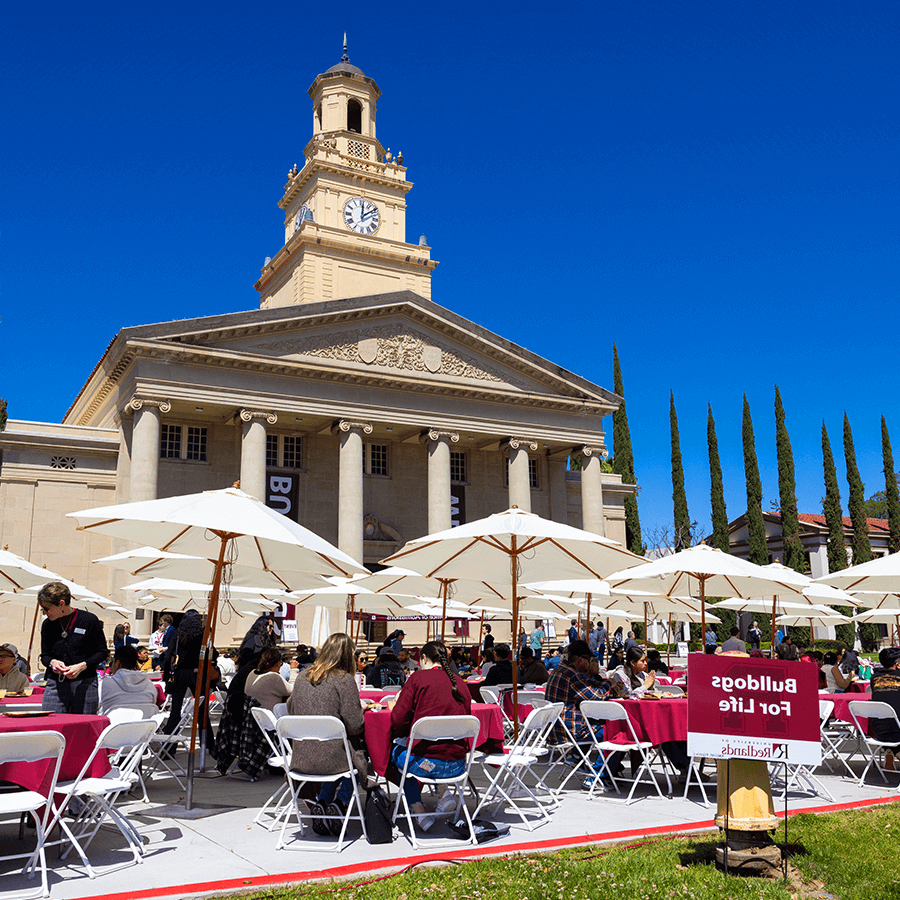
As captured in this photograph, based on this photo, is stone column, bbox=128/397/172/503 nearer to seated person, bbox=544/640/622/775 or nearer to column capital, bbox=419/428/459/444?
column capital, bbox=419/428/459/444

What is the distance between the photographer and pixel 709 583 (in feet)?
49.5

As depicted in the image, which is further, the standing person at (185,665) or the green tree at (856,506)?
the green tree at (856,506)

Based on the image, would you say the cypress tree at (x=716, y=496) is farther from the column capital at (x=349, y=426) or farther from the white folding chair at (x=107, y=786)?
the white folding chair at (x=107, y=786)

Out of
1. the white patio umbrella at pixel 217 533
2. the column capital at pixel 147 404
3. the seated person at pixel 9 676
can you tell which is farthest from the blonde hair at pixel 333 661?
the column capital at pixel 147 404

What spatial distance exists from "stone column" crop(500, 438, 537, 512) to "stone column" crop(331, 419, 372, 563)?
642 centimetres

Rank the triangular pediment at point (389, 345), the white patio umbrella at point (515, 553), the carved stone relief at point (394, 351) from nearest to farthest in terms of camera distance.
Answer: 1. the white patio umbrella at point (515, 553)
2. the triangular pediment at point (389, 345)
3. the carved stone relief at point (394, 351)

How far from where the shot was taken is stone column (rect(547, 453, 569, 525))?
39.2m

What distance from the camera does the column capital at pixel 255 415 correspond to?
31.4 meters

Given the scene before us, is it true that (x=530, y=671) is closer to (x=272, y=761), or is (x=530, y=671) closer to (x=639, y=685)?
(x=639, y=685)

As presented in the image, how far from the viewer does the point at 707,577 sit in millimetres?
14148

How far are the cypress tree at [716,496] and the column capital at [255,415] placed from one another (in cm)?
3029

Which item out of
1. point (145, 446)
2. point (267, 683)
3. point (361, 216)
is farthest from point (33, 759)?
point (361, 216)

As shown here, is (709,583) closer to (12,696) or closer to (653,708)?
(653,708)

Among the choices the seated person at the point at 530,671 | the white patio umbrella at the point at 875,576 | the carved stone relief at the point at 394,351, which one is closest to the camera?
the white patio umbrella at the point at 875,576
